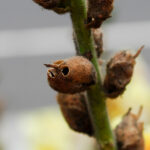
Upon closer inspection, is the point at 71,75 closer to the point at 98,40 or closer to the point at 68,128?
the point at 98,40

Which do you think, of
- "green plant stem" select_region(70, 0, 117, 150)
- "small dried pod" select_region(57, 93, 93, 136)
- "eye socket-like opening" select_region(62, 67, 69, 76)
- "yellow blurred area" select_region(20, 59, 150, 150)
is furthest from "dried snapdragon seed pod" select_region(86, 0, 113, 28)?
"yellow blurred area" select_region(20, 59, 150, 150)

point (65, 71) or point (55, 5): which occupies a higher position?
point (55, 5)

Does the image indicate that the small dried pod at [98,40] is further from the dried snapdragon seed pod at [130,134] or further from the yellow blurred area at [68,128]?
the yellow blurred area at [68,128]

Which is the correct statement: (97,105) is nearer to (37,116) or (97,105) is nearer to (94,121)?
(94,121)

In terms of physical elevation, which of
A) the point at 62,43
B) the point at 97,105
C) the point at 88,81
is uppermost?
the point at 88,81

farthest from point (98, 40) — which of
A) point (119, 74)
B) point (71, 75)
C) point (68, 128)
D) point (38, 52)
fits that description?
point (38, 52)

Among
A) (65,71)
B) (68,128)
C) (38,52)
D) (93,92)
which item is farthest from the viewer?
(38,52)

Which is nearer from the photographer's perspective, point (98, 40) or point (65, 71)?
point (65, 71)

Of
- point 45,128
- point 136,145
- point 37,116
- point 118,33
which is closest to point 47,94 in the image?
point 118,33
